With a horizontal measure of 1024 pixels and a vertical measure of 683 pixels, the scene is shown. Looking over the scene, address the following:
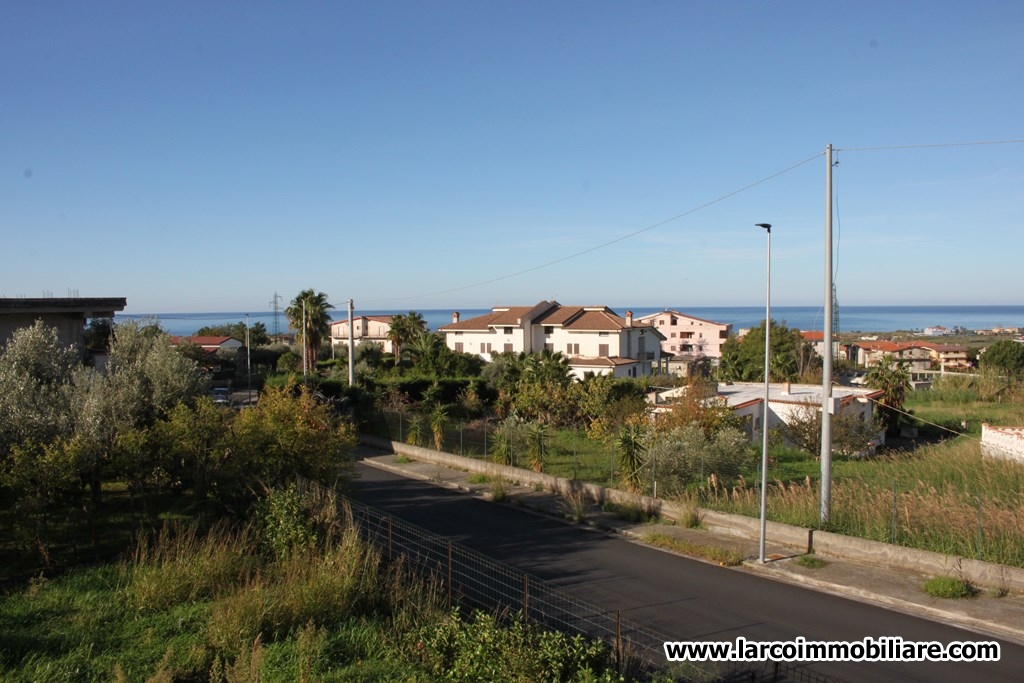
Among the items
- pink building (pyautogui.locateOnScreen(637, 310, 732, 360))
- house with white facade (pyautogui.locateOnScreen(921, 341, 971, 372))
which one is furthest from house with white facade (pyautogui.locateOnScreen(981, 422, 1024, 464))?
pink building (pyautogui.locateOnScreen(637, 310, 732, 360))

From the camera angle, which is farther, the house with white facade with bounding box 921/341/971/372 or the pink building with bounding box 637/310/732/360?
the pink building with bounding box 637/310/732/360

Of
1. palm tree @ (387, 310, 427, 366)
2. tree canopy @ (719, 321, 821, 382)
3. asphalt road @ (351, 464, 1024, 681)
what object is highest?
palm tree @ (387, 310, 427, 366)

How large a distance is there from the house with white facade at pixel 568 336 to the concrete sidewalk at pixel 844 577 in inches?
1499

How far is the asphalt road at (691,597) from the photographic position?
9.71 meters

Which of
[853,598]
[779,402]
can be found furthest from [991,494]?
[779,402]

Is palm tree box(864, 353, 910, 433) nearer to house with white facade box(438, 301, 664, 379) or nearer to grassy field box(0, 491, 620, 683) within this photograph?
house with white facade box(438, 301, 664, 379)

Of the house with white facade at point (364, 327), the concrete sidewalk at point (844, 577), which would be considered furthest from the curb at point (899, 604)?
the house with white facade at point (364, 327)

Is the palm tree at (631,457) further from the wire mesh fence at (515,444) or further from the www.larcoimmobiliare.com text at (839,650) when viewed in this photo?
the www.larcoimmobiliare.com text at (839,650)

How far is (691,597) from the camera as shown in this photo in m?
12.1

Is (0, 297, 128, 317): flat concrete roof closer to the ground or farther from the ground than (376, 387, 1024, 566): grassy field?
farther from the ground

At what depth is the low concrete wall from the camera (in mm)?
12172

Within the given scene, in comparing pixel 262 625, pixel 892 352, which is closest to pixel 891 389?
pixel 262 625

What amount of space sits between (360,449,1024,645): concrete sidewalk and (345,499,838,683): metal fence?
3.33m

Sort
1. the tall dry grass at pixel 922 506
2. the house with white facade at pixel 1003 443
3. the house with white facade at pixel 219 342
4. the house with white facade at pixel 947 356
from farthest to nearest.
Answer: the house with white facade at pixel 947 356, the house with white facade at pixel 219 342, the house with white facade at pixel 1003 443, the tall dry grass at pixel 922 506
